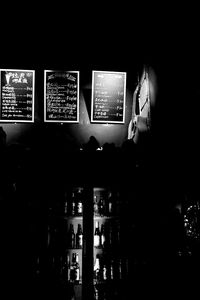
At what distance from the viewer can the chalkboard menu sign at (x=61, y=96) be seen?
5.57 meters

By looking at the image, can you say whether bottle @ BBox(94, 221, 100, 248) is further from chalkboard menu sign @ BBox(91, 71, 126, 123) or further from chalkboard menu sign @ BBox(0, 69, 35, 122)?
chalkboard menu sign @ BBox(0, 69, 35, 122)

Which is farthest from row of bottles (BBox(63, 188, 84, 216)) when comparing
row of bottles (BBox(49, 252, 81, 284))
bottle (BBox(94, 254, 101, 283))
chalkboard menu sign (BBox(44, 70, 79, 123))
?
chalkboard menu sign (BBox(44, 70, 79, 123))

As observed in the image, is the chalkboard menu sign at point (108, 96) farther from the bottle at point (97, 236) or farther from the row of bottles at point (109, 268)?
the row of bottles at point (109, 268)

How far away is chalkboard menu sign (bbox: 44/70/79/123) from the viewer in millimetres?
5574

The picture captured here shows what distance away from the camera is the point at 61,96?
220 inches

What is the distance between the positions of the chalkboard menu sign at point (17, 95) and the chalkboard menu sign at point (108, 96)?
1120 mm

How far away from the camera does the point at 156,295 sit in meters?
4.34

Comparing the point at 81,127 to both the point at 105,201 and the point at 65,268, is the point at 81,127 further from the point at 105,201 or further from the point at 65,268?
the point at 65,268

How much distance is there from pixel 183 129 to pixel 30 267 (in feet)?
9.48

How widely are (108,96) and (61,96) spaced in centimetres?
84

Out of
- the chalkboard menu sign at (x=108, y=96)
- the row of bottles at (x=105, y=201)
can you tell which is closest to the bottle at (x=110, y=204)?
the row of bottles at (x=105, y=201)

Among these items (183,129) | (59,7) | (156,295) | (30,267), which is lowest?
(156,295)

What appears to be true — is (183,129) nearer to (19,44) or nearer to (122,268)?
(122,268)

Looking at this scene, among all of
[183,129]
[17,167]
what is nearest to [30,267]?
[17,167]
